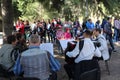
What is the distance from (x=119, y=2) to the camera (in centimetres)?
1070

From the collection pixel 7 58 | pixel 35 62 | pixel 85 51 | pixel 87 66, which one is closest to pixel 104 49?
pixel 85 51

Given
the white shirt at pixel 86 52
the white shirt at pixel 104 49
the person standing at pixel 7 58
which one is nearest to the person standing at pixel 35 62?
the person standing at pixel 7 58

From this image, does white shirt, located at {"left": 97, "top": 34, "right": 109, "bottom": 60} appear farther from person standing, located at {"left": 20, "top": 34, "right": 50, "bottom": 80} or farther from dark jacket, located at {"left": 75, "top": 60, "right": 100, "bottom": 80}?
person standing, located at {"left": 20, "top": 34, "right": 50, "bottom": 80}

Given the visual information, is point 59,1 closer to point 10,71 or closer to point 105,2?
point 105,2

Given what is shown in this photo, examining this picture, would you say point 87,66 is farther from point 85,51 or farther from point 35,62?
point 35,62

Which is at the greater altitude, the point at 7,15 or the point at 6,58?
the point at 7,15

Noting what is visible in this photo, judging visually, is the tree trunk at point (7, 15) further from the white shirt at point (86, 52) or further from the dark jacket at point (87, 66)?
the dark jacket at point (87, 66)

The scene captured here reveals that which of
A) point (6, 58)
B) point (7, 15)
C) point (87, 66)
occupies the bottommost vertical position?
point (87, 66)

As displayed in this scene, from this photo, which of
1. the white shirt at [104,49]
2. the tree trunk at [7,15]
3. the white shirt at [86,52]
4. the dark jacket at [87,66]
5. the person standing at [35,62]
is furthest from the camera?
the tree trunk at [7,15]

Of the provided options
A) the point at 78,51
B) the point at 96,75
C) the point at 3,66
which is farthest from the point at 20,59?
the point at 78,51

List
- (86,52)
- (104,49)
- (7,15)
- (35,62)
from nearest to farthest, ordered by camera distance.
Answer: (35,62), (86,52), (104,49), (7,15)

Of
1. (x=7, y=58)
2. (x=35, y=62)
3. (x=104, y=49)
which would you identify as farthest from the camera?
(x=104, y=49)

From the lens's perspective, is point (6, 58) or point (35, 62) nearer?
point (35, 62)


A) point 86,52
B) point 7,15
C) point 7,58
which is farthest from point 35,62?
point 7,15
